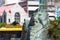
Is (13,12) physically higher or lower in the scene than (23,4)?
lower

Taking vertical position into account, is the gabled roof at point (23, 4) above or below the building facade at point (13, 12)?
above

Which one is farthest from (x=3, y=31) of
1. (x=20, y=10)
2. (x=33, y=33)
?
(x=20, y=10)

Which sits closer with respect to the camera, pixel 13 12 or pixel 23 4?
pixel 13 12

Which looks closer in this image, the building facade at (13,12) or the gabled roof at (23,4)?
the building facade at (13,12)

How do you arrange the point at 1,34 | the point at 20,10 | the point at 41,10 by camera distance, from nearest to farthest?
the point at 41,10
the point at 1,34
the point at 20,10

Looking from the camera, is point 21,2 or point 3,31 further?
point 21,2

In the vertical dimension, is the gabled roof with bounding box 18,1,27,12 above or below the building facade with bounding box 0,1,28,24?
above

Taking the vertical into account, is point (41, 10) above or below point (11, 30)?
above

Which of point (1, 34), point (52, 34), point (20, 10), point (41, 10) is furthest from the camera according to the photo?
point (20, 10)

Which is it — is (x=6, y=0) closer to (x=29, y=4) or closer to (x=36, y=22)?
(x=29, y=4)

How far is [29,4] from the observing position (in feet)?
44.0

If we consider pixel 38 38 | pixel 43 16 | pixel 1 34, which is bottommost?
pixel 1 34

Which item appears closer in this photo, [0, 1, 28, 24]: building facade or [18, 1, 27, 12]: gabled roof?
[0, 1, 28, 24]: building facade

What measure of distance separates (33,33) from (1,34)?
4218mm
